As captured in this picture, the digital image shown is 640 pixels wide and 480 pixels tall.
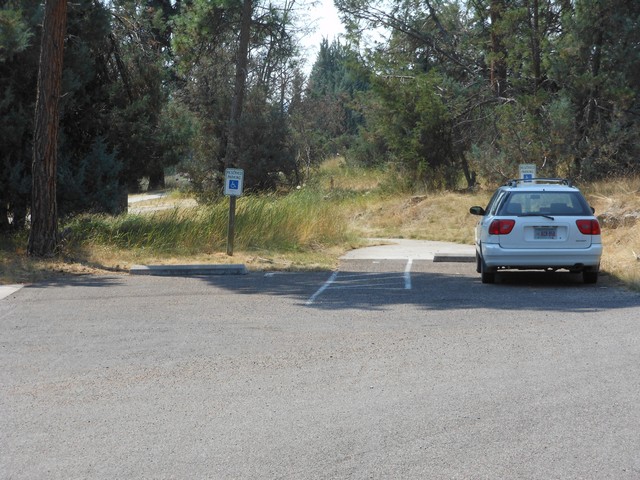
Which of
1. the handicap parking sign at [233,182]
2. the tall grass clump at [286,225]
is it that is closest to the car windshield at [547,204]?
the handicap parking sign at [233,182]

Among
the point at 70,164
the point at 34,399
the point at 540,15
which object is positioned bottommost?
the point at 34,399

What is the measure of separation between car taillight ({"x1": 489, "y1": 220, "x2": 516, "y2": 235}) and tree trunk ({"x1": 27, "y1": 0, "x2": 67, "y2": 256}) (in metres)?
8.40

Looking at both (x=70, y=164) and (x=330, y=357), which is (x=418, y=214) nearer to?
(x=70, y=164)

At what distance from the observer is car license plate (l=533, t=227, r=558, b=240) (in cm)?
1470

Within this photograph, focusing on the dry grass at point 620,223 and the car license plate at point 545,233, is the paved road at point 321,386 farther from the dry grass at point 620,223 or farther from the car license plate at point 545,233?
the dry grass at point 620,223

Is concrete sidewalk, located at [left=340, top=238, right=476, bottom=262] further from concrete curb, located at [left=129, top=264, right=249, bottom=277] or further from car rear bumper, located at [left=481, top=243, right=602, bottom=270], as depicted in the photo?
car rear bumper, located at [left=481, top=243, right=602, bottom=270]

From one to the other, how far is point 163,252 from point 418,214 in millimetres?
13934

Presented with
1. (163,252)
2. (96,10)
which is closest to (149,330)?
(163,252)

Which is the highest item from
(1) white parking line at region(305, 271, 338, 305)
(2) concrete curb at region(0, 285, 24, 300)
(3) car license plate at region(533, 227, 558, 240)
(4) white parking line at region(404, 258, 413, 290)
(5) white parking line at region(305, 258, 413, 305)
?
(3) car license plate at region(533, 227, 558, 240)

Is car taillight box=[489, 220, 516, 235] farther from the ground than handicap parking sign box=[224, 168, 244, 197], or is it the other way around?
handicap parking sign box=[224, 168, 244, 197]

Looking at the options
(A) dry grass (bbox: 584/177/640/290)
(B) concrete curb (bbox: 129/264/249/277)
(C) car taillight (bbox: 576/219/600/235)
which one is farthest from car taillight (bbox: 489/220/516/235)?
(B) concrete curb (bbox: 129/264/249/277)

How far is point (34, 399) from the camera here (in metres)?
7.24

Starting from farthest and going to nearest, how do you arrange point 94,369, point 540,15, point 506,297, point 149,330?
1. point 540,15
2. point 506,297
3. point 149,330
4. point 94,369

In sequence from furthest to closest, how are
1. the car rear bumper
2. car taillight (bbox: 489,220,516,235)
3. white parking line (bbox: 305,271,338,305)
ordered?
car taillight (bbox: 489,220,516,235), the car rear bumper, white parking line (bbox: 305,271,338,305)
